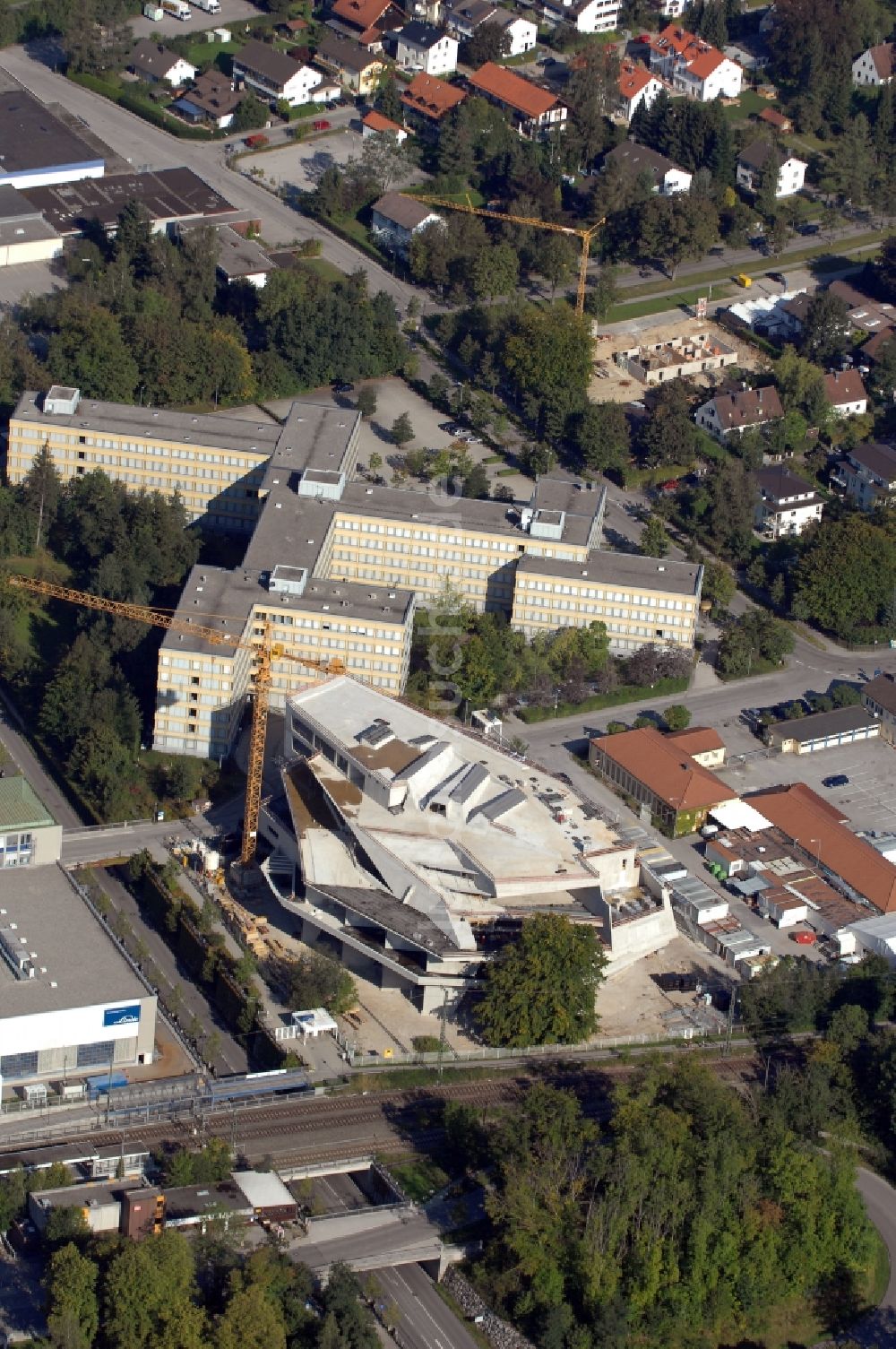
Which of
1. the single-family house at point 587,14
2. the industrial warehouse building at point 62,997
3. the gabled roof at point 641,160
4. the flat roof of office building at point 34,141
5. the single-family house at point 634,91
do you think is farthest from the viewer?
the single-family house at point 587,14

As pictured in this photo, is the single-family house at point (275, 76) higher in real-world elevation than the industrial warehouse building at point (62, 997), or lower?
higher

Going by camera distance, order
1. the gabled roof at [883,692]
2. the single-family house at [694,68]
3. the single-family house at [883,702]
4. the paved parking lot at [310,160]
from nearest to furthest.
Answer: the single-family house at [883,702]
the gabled roof at [883,692]
the paved parking lot at [310,160]
the single-family house at [694,68]

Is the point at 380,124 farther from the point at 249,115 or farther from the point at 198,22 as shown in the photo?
the point at 198,22

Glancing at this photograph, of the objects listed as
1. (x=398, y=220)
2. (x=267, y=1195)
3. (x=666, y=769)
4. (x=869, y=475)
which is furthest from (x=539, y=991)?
(x=398, y=220)

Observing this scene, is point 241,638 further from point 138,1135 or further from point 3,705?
point 138,1135

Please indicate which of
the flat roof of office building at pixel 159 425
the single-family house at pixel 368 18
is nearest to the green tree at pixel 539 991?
the flat roof of office building at pixel 159 425

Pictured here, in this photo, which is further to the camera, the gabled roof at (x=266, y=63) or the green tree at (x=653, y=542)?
the gabled roof at (x=266, y=63)

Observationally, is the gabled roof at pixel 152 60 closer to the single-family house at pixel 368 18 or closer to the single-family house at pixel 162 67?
the single-family house at pixel 162 67

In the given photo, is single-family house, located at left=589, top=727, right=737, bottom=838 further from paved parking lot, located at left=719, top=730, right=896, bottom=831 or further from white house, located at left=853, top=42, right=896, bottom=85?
white house, located at left=853, top=42, right=896, bottom=85
